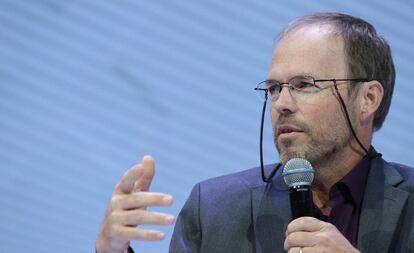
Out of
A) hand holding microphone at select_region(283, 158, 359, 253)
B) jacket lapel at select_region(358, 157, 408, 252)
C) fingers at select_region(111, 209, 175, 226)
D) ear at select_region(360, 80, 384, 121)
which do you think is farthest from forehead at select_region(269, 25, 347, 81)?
fingers at select_region(111, 209, 175, 226)

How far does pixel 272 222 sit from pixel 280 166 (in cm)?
25

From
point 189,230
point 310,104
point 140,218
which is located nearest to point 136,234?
point 140,218

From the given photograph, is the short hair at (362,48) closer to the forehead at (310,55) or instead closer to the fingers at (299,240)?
the forehead at (310,55)

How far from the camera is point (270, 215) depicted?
1.76 m

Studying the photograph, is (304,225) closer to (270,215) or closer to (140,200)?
(140,200)

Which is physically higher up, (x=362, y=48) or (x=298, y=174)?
(x=362, y=48)

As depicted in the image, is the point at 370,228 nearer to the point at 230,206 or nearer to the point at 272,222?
the point at 272,222

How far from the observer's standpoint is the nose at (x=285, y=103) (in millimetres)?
1725

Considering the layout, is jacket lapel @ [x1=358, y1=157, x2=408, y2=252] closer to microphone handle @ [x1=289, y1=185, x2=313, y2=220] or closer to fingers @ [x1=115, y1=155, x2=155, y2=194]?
microphone handle @ [x1=289, y1=185, x2=313, y2=220]

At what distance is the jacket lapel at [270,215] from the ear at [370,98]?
32 centimetres

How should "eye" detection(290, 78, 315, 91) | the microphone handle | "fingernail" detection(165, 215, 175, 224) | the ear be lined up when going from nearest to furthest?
"fingernail" detection(165, 215, 175, 224), the microphone handle, "eye" detection(290, 78, 315, 91), the ear

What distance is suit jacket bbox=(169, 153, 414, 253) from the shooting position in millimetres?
1670

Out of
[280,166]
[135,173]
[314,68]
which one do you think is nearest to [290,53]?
[314,68]

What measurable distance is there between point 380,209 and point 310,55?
18.3 inches
